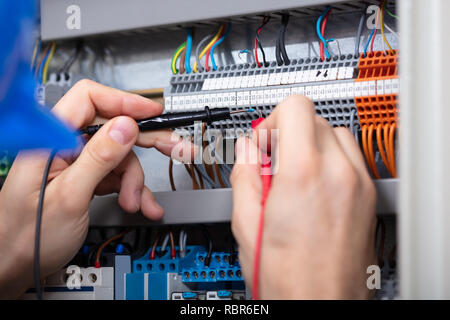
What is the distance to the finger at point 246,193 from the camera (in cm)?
66

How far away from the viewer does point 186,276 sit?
0.95m

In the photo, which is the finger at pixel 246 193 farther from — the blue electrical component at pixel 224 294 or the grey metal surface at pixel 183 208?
the blue electrical component at pixel 224 294

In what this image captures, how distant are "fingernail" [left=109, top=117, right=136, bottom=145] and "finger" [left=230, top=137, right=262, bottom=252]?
20 centimetres

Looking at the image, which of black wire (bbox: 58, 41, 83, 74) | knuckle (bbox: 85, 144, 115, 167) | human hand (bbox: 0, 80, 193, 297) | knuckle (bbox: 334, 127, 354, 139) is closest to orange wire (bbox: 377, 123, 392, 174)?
knuckle (bbox: 334, 127, 354, 139)

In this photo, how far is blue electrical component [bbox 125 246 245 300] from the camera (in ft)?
3.06

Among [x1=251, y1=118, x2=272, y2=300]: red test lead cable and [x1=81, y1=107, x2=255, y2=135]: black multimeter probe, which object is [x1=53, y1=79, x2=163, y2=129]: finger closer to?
[x1=81, y1=107, x2=255, y2=135]: black multimeter probe

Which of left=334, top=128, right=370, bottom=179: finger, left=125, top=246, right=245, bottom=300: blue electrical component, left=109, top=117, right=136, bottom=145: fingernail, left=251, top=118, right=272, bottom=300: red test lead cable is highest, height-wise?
left=109, top=117, right=136, bottom=145: fingernail

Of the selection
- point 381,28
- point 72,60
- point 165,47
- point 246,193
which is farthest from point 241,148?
point 72,60

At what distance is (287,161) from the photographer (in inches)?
24.0

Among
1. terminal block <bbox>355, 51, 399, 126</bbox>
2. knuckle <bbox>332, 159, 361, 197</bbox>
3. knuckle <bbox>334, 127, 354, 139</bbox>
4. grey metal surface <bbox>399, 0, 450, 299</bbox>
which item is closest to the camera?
grey metal surface <bbox>399, 0, 450, 299</bbox>

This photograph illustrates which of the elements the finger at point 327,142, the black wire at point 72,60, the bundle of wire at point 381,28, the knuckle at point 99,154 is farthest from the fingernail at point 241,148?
the black wire at point 72,60

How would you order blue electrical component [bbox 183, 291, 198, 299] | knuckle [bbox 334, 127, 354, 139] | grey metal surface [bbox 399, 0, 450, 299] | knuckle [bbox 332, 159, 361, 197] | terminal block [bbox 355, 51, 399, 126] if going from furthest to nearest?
blue electrical component [bbox 183, 291, 198, 299]
terminal block [bbox 355, 51, 399, 126]
knuckle [bbox 334, 127, 354, 139]
knuckle [bbox 332, 159, 361, 197]
grey metal surface [bbox 399, 0, 450, 299]

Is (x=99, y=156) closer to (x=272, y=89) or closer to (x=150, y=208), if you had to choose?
(x=150, y=208)

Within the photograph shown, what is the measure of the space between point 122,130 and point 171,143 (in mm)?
149
